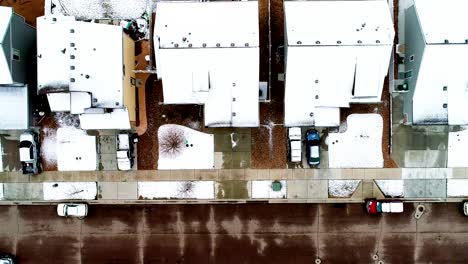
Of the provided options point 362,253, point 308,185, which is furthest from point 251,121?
point 362,253

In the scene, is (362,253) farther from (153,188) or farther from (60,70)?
(60,70)

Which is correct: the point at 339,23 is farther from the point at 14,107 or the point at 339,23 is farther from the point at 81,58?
the point at 14,107

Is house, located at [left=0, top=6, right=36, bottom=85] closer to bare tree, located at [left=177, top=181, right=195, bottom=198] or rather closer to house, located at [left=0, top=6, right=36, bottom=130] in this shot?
house, located at [left=0, top=6, right=36, bottom=130]

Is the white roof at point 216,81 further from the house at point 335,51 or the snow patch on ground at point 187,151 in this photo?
the snow patch on ground at point 187,151

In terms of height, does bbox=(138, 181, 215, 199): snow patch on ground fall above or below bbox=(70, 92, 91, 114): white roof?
below

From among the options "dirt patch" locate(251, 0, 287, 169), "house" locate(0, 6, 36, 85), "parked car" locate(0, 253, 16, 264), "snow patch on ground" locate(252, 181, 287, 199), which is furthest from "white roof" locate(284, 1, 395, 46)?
"parked car" locate(0, 253, 16, 264)
